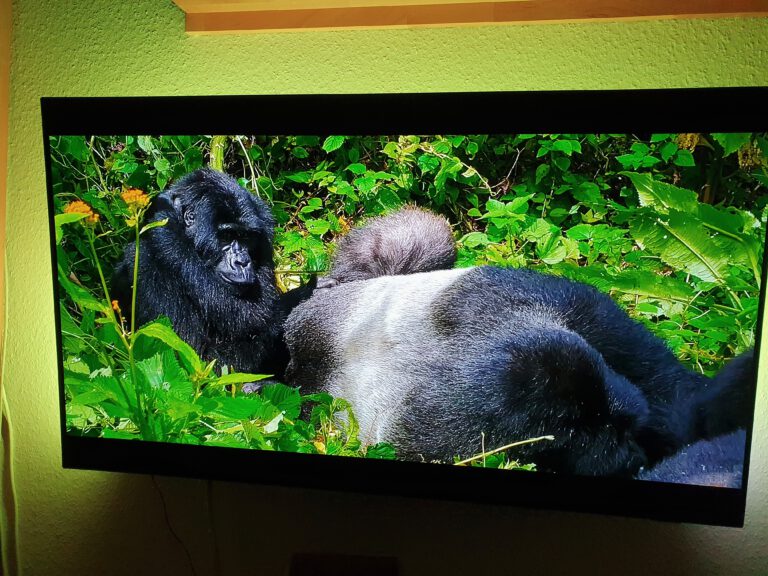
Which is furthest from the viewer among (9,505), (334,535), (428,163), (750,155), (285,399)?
(9,505)

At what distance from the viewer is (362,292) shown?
1.43 m

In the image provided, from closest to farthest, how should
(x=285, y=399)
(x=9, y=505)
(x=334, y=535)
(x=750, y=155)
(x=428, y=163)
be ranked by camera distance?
(x=750, y=155), (x=428, y=163), (x=285, y=399), (x=334, y=535), (x=9, y=505)

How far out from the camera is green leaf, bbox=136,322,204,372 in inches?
58.2

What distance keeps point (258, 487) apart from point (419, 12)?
1141mm

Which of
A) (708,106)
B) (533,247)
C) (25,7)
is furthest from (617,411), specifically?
(25,7)

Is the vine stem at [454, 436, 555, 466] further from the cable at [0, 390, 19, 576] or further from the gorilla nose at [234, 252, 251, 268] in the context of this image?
the cable at [0, 390, 19, 576]

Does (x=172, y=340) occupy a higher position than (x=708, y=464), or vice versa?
(x=172, y=340)

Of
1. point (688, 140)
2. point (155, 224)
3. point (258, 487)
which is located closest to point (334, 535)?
point (258, 487)

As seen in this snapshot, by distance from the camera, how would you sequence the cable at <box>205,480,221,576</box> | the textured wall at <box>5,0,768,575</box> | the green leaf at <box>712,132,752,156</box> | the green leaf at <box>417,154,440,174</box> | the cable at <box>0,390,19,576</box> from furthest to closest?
the cable at <box>0,390,19,576</box>, the cable at <box>205,480,221,576</box>, the textured wall at <box>5,0,768,575</box>, the green leaf at <box>417,154,440,174</box>, the green leaf at <box>712,132,752,156</box>

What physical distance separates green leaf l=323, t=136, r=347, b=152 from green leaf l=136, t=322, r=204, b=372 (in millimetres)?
524

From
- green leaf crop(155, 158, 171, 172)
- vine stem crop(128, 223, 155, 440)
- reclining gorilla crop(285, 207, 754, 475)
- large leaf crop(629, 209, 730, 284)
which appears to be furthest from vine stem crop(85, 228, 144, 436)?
large leaf crop(629, 209, 730, 284)

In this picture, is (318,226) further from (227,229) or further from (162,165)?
(162,165)

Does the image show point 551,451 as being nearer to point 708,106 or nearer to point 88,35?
point 708,106

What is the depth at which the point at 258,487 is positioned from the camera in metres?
1.64
